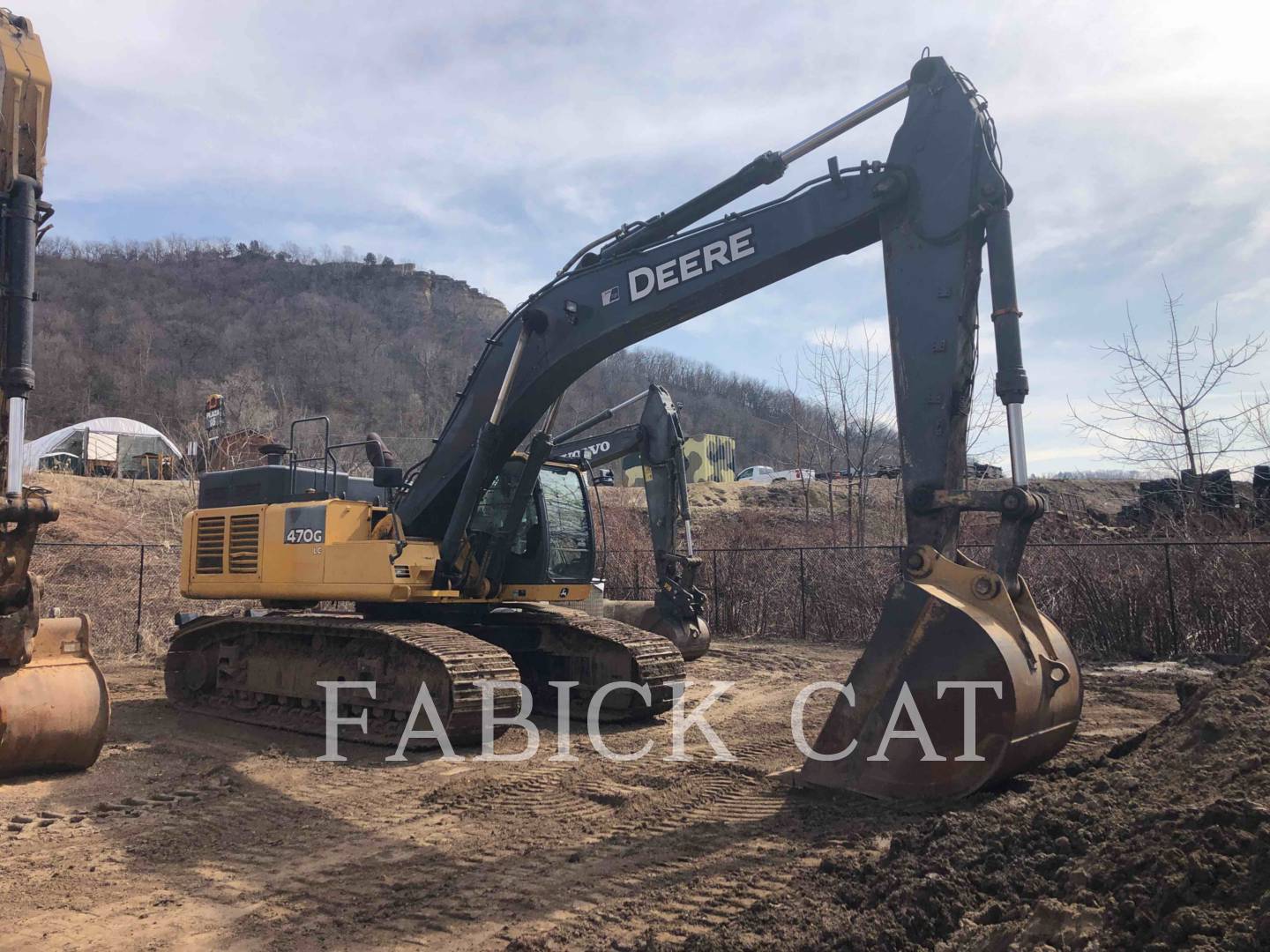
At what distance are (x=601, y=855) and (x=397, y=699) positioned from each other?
3.46 metres

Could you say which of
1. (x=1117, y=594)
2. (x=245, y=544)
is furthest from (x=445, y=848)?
(x=1117, y=594)

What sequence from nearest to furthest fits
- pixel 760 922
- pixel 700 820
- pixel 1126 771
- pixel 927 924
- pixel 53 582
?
pixel 927 924 < pixel 760 922 < pixel 1126 771 < pixel 700 820 < pixel 53 582

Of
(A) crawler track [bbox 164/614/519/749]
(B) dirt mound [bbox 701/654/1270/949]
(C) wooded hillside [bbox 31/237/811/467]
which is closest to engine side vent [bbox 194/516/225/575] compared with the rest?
(A) crawler track [bbox 164/614/519/749]

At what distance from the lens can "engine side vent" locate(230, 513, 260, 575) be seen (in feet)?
28.2

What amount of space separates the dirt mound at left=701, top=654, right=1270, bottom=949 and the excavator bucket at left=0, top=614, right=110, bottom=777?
496 centimetres

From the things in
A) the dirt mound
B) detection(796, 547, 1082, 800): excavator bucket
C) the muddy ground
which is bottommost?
the muddy ground

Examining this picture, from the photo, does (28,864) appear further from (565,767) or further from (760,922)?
(760,922)

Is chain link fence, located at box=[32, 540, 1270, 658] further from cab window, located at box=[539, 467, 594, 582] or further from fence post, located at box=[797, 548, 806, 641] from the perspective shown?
cab window, located at box=[539, 467, 594, 582]

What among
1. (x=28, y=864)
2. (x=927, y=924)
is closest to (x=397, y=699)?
(x=28, y=864)

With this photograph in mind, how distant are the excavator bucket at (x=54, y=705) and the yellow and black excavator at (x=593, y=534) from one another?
1.90 metres

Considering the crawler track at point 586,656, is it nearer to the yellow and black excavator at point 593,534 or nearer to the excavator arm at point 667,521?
the yellow and black excavator at point 593,534

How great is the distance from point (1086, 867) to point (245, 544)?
7673 mm

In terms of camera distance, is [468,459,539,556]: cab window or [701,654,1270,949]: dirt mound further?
[468,459,539,556]: cab window

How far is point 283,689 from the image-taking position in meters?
8.38
